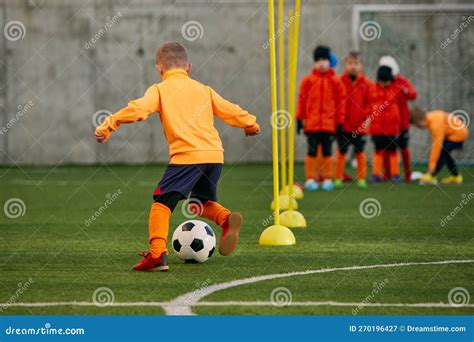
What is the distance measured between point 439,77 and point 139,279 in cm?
1747

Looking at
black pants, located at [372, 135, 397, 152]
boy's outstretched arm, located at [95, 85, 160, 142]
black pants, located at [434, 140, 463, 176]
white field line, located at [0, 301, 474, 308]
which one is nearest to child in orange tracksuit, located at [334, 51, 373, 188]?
black pants, located at [372, 135, 397, 152]

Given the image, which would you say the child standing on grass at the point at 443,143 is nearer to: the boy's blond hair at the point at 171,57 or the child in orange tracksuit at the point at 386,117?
the child in orange tracksuit at the point at 386,117

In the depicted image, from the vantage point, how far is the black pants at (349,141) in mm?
17109

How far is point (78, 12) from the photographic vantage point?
77.6 ft

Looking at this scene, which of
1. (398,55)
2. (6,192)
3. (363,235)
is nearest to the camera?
(363,235)

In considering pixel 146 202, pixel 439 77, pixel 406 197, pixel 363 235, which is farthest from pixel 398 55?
pixel 363 235

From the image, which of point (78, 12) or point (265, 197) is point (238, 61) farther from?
point (265, 197)

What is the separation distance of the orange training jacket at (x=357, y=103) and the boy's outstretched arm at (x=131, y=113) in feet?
33.2

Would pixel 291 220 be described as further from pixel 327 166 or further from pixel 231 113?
pixel 327 166

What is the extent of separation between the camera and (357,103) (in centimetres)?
1755

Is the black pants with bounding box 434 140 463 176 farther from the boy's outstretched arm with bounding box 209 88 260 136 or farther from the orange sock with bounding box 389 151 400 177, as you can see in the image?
the boy's outstretched arm with bounding box 209 88 260 136

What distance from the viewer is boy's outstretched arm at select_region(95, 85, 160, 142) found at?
702 centimetres

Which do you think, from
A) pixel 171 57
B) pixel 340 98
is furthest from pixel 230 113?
pixel 340 98

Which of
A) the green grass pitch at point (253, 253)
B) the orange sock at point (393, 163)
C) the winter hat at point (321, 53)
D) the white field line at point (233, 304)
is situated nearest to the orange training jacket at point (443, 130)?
the orange sock at point (393, 163)
